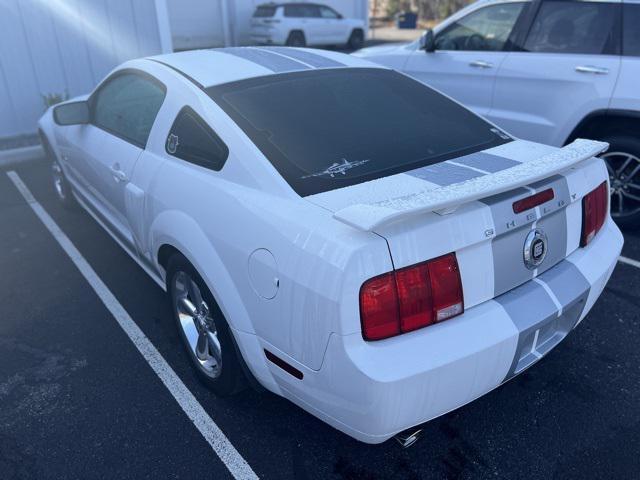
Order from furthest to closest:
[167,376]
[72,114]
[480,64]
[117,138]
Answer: [480,64], [72,114], [117,138], [167,376]

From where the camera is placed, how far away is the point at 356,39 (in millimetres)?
18969

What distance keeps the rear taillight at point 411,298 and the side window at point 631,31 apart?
336 cm

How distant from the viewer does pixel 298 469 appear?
2324mm

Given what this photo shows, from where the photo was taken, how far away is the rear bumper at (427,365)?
1778mm

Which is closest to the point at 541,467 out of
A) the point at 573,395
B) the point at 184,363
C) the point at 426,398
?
the point at 573,395

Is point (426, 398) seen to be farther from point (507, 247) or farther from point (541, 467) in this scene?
point (541, 467)

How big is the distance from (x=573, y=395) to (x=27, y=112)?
8430mm

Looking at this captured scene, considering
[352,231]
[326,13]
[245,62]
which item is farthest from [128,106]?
[326,13]

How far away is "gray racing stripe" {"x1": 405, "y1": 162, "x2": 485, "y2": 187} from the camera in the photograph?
221 cm

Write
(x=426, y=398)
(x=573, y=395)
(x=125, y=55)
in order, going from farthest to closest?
(x=125, y=55) < (x=573, y=395) < (x=426, y=398)

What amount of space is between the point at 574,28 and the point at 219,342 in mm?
3997

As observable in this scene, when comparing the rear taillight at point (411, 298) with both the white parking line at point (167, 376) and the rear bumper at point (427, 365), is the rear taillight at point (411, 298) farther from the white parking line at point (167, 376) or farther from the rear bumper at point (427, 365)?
the white parking line at point (167, 376)

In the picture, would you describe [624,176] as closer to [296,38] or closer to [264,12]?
[296,38]

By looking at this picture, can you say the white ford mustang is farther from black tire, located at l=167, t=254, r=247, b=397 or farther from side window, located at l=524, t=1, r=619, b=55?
side window, located at l=524, t=1, r=619, b=55
